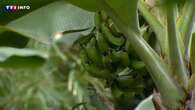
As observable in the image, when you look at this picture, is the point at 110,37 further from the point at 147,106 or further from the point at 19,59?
the point at 19,59

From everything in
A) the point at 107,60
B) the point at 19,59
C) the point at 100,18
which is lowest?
the point at 19,59

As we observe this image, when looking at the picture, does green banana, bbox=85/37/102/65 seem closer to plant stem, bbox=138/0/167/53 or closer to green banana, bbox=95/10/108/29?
green banana, bbox=95/10/108/29

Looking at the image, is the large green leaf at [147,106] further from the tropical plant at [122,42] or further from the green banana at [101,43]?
the green banana at [101,43]

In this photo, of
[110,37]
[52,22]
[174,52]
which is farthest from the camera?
[52,22]

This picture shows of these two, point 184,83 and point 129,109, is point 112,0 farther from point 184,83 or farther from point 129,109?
point 129,109

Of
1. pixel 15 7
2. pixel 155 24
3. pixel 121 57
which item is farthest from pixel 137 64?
pixel 15 7

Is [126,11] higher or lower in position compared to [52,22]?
higher

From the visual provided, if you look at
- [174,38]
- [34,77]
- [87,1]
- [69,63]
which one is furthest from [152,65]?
[34,77]

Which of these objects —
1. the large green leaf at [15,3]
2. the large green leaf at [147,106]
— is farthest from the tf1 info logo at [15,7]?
the large green leaf at [147,106]

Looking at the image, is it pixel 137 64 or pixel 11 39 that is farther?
pixel 11 39

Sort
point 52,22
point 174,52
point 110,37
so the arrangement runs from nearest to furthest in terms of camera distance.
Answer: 1. point 174,52
2. point 110,37
3. point 52,22
